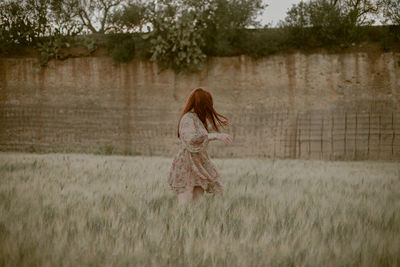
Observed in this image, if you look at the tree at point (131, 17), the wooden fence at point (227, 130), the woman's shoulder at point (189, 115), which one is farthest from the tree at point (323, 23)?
the woman's shoulder at point (189, 115)

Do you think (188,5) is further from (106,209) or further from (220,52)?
(106,209)

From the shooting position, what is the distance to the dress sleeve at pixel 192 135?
11.2ft

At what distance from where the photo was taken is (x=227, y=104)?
13805 millimetres

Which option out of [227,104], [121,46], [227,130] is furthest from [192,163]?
[121,46]

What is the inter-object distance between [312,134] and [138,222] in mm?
11770

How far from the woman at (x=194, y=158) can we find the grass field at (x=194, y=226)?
0.21 metres

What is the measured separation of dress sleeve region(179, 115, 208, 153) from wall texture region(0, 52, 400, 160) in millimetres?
9825

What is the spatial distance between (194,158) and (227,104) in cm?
1043

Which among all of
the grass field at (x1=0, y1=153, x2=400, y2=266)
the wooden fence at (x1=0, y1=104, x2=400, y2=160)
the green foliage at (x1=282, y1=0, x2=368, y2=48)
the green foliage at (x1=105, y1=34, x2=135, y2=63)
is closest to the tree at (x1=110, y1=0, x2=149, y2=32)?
the green foliage at (x1=105, y1=34, x2=135, y2=63)

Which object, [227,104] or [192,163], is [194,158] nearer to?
[192,163]

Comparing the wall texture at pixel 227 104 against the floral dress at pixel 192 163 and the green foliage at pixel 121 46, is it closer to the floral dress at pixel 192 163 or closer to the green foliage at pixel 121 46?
the green foliage at pixel 121 46

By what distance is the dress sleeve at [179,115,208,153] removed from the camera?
3.43 metres

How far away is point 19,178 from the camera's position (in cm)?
473

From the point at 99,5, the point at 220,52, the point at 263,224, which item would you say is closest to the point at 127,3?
the point at 99,5
